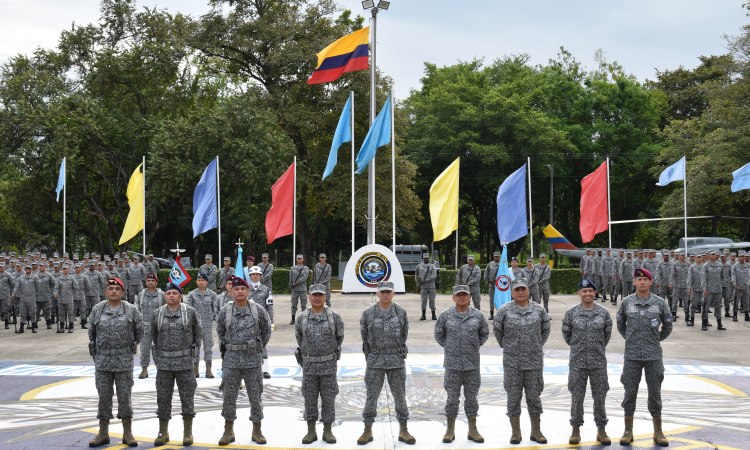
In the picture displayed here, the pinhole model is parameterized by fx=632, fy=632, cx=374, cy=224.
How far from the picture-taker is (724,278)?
724 inches

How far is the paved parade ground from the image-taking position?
7695 millimetres

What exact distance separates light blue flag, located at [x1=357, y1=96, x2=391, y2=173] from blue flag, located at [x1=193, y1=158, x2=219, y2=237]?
7.32 m

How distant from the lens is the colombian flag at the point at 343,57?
17.9 m

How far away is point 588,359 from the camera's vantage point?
7.64m

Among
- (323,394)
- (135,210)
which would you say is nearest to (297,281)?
(323,394)

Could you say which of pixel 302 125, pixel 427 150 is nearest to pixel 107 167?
pixel 302 125

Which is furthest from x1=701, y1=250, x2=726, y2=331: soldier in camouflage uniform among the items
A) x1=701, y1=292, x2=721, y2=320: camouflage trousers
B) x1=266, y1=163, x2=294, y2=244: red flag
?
x1=266, y1=163, x2=294, y2=244: red flag

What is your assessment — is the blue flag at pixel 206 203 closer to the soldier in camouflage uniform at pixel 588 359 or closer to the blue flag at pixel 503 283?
the blue flag at pixel 503 283

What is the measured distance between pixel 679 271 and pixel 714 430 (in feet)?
39.2

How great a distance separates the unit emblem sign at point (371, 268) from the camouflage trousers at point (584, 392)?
22.4 ft

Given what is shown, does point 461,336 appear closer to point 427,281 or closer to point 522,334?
point 522,334

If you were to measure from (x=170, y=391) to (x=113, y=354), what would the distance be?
826 millimetres

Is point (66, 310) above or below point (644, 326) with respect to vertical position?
below

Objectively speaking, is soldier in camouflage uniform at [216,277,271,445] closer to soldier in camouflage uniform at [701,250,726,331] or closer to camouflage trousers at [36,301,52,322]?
camouflage trousers at [36,301,52,322]
